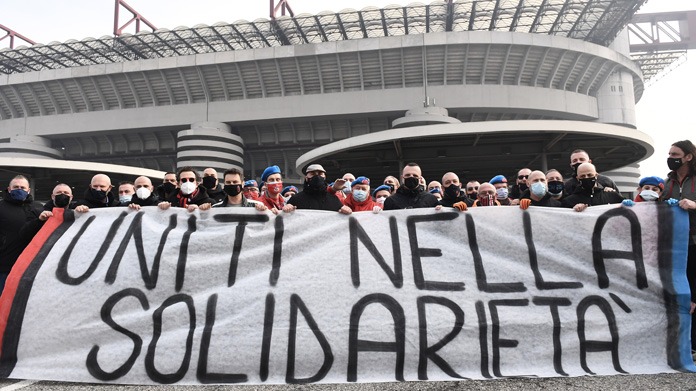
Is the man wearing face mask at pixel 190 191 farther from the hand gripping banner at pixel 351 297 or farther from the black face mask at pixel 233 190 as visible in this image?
the hand gripping banner at pixel 351 297

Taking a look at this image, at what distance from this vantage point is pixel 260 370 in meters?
3.06

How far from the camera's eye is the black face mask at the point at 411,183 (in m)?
4.56

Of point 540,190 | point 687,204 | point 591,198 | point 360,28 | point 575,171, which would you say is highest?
point 360,28

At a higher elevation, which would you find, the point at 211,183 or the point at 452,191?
the point at 211,183

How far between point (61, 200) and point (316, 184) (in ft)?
8.52

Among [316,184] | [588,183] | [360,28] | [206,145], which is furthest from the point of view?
[206,145]

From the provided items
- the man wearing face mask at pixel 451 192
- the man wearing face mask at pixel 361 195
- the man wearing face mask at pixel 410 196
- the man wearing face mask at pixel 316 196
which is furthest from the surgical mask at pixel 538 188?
the man wearing face mask at pixel 316 196

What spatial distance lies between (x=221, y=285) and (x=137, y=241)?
949 millimetres

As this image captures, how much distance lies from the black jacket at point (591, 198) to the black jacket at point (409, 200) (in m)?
1.37

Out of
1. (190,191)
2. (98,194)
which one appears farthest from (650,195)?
(98,194)

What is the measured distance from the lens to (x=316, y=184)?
4.42 m

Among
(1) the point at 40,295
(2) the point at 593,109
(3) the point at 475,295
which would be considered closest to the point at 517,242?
(3) the point at 475,295

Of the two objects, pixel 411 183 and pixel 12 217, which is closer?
pixel 12 217

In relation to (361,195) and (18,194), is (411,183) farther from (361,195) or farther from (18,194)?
(18,194)
